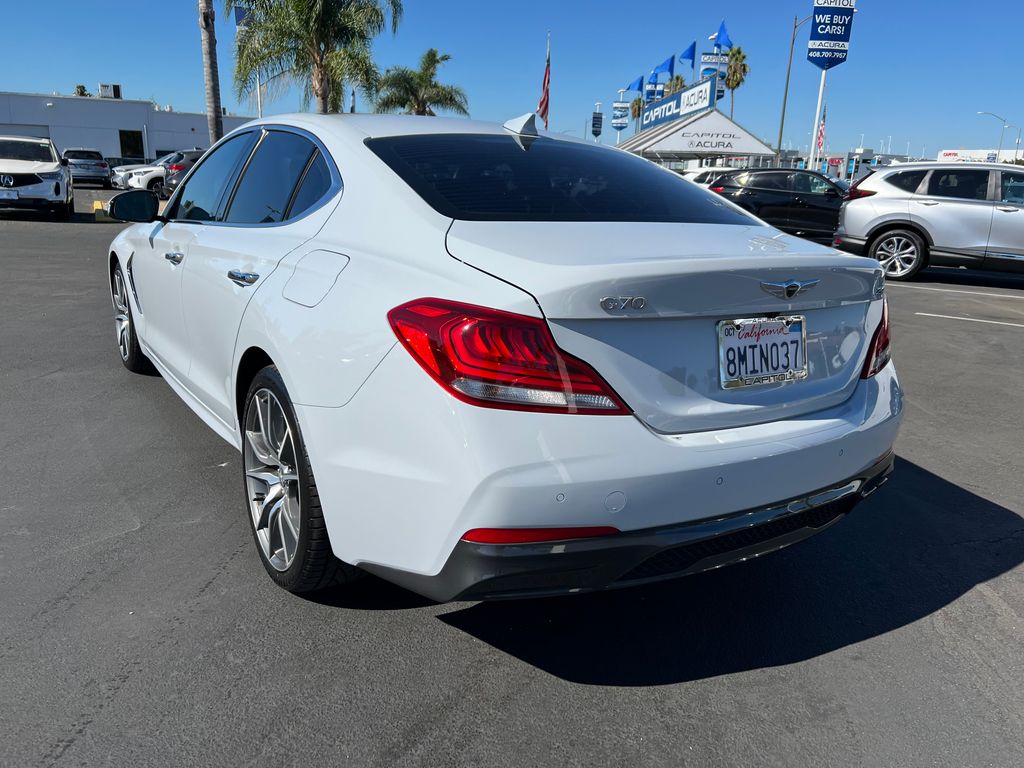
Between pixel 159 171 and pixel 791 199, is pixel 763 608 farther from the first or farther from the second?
pixel 159 171

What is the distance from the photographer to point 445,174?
2.66m

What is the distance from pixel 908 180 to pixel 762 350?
11.2 metres

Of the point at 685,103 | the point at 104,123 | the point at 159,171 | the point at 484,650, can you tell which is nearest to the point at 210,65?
the point at 159,171

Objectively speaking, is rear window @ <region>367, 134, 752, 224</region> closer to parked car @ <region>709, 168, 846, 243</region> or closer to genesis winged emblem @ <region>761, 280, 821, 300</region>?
genesis winged emblem @ <region>761, 280, 821, 300</region>

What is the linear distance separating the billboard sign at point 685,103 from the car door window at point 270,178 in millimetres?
32423

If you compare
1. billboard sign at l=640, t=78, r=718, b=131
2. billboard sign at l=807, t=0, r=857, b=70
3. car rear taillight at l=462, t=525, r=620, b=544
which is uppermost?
billboard sign at l=807, t=0, r=857, b=70

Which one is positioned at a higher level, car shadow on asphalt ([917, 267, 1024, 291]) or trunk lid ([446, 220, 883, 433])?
trunk lid ([446, 220, 883, 433])

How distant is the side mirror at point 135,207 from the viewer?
405 cm

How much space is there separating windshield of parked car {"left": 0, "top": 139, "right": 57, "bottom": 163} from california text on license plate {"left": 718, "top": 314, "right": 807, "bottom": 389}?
62.2ft

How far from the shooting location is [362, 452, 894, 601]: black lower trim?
6.45ft

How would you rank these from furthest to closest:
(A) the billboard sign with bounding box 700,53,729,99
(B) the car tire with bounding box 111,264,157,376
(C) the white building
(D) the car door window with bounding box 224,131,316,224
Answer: (A) the billboard sign with bounding box 700,53,729,99
(C) the white building
(B) the car tire with bounding box 111,264,157,376
(D) the car door window with bounding box 224,131,316,224

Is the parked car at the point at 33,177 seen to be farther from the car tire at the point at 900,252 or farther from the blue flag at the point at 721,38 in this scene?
the blue flag at the point at 721,38

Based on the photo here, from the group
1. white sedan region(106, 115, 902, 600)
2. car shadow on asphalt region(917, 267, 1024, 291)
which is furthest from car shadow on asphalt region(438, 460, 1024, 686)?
car shadow on asphalt region(917, 267, 1024, 291)

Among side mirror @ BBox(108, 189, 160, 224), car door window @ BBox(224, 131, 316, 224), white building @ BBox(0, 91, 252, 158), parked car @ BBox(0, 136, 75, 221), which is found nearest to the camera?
car door window @ BBox(224, 131, 316, 224)
